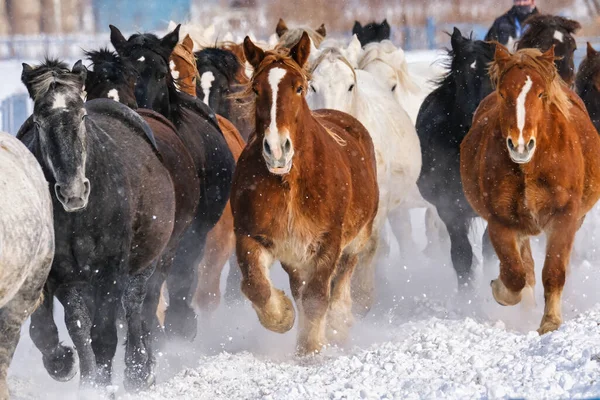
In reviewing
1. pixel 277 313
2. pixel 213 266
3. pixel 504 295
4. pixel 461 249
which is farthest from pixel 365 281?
pixel 277 313

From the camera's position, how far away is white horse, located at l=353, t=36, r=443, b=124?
440 inches

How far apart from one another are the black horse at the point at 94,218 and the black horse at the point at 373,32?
22.6 ft

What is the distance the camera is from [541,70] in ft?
23.7

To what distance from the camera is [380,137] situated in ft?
30.5

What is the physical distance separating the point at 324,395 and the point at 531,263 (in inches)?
121

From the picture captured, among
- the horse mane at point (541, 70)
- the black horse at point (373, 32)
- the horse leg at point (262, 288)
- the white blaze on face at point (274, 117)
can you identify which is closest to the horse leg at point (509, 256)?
the horse mane at point (541, 70)

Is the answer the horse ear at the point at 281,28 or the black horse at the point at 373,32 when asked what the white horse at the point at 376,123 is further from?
the black horse at the point at 373,32

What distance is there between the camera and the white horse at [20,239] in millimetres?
5273

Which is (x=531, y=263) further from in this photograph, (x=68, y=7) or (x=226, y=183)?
(x=68, y=7)

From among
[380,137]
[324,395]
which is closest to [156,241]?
[324,395]

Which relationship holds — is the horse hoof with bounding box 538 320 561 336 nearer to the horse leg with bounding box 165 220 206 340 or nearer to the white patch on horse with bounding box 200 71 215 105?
the horse leg with bounding box 165 220 206 340

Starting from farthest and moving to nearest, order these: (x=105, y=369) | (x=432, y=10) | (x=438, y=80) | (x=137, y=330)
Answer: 1. (x=432, y=10)
2. (x=438, y=80)
3. (x=137, y=330)
4. (x=105, y=369)

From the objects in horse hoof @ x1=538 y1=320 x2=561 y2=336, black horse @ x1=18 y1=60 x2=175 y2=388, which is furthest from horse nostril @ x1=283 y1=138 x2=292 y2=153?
horse hoof @ x1=538 y1=320 x2=561 y2=336

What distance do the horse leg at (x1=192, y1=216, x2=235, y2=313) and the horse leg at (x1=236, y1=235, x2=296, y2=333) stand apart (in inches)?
74.2
